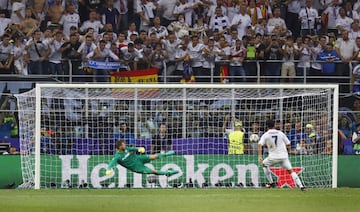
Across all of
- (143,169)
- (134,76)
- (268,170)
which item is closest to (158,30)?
(134,76)

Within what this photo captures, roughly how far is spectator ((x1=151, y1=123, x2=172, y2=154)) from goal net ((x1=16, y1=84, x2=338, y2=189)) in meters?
0.02

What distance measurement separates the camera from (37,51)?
929 inches

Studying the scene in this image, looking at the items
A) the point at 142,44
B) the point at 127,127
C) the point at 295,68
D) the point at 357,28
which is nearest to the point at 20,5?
the point at 142,44

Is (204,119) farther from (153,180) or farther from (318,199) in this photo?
(318,199)

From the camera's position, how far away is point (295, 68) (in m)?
24.5

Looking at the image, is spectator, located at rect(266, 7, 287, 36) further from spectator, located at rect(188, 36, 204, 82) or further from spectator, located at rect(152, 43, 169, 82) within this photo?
spectator, located at rect(152, 43, 169, 82)

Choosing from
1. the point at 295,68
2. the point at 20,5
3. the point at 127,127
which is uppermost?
the point at 20,5

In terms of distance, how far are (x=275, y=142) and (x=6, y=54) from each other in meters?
8.28

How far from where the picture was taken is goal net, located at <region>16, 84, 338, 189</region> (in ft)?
69.8

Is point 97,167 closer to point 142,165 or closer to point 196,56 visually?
point 142,165

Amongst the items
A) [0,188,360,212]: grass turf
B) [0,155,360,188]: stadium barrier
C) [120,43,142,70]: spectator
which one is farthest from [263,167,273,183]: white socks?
[120,43,142,70]: spectator

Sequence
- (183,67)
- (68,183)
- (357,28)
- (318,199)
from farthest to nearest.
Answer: (357,28), (183,67), (68,183), (318,199)

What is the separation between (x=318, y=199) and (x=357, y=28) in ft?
34.9

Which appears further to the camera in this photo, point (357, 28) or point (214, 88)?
point (357, 28)
